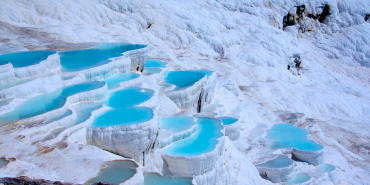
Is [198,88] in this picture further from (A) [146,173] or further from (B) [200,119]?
(A) [146,173]

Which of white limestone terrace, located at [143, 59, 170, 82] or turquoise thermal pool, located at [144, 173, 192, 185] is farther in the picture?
white limestone terrace, located at [143, 59, 170, 82]

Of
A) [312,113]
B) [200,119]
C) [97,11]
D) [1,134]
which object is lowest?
[312,113]

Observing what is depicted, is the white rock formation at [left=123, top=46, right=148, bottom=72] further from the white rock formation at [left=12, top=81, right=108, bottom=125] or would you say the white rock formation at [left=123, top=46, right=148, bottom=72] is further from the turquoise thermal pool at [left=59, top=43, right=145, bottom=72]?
the white rock formation at [left=12, top=81, right=108, bottom=125]

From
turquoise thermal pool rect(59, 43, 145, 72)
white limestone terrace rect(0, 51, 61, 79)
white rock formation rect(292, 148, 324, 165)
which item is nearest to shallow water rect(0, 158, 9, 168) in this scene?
white limestone terrace rect(0, 51, 61, 79)

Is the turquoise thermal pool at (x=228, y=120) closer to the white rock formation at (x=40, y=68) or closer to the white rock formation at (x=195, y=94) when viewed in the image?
the white rock formation at (x=195, y=94)

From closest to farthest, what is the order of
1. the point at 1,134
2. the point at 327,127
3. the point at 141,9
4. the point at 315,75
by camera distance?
the point at 1,134 → the point at 327,127 → the point at 141,9 → the point at 315,75

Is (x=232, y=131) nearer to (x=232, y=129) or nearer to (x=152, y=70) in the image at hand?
(x=232, y=129)

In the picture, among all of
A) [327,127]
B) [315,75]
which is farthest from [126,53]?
[315,75]
